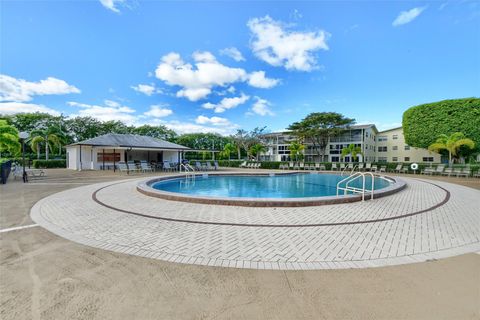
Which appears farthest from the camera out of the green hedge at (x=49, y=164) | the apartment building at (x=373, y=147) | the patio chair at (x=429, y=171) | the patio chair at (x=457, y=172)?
the apartment building at (x=373, y=147)

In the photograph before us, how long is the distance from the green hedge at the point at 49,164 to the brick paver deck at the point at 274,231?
25.2 metres

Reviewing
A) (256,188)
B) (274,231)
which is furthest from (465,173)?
(274,231)

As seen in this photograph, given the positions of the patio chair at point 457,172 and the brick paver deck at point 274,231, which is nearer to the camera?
the brick paver deck at point 274,231

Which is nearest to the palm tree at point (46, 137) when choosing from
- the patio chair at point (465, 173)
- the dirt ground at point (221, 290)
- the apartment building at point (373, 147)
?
the dirt ground at point (221, 290)

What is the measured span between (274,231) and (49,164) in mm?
31992

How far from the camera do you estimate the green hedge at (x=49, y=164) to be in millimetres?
25828

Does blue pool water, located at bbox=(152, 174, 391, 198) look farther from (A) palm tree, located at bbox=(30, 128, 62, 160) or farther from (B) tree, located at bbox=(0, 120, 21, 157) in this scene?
(A) palm tree, located at bbox=(30, 128, 62, 160)

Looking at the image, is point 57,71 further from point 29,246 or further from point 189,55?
point 29,246

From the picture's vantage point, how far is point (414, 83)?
63.4 feet

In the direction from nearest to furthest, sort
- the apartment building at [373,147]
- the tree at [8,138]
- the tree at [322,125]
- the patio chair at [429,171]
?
the tree at [8,138], the patio chair at [429,171], the tree at [322,125], the apartment building at [373,147]

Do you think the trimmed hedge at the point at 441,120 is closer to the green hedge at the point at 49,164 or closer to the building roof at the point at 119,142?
the building roof at the point at 119,142

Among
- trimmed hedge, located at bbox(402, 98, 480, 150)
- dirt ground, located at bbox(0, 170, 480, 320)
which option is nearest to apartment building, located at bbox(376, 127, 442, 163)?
trimmed hedge, located at bbox(402, 98, 480, 150)

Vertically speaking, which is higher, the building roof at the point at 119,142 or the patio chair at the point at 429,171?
the building roof at the point at 119,142

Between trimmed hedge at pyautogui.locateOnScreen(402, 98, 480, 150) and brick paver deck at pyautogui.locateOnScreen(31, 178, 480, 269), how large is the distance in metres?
26.1
